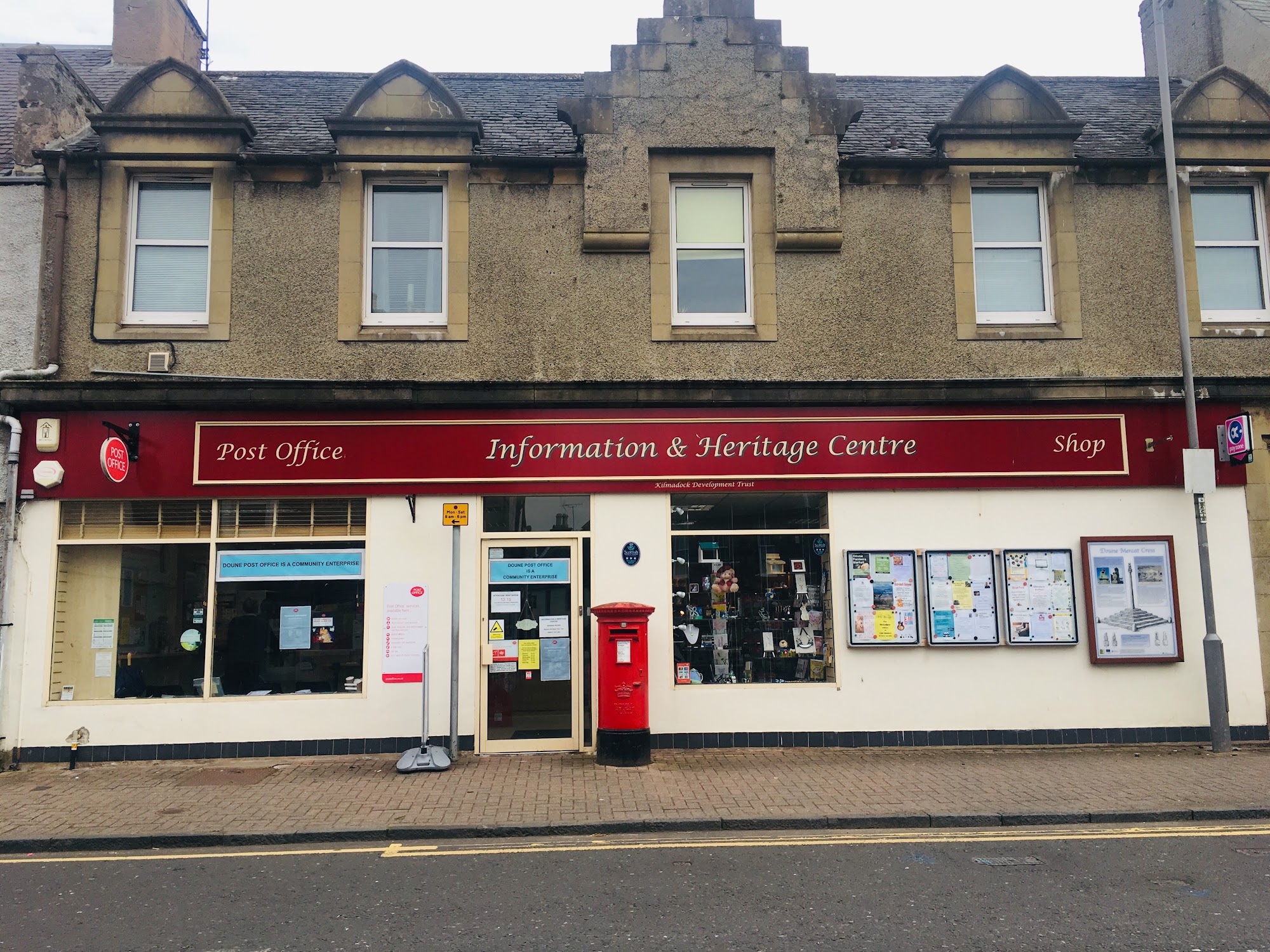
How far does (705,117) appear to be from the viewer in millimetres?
11609

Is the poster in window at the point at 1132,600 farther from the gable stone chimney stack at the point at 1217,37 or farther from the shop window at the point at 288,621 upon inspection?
the shop window at the point at 288,621

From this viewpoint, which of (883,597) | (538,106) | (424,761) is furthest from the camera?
(538,106)

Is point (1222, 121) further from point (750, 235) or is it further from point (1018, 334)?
point (750, 235)

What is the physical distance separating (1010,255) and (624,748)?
25.3ft

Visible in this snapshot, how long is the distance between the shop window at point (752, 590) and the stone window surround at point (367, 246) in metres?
3.52

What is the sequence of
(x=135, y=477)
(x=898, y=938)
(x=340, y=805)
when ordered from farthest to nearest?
(x=135, y=477)
(x=340, y=805)
(x=898, y=938)

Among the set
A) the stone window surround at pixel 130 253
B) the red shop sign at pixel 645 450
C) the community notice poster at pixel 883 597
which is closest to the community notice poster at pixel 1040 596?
the red shop sign at pixel 645 450

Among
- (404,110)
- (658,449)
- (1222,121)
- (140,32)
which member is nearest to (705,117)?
(404,110)

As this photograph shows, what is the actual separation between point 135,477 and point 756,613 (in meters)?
7.39

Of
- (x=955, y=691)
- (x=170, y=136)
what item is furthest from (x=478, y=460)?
(x=955, y=691)

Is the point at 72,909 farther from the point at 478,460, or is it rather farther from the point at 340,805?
the point at 478,460

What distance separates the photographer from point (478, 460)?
36.0 feet

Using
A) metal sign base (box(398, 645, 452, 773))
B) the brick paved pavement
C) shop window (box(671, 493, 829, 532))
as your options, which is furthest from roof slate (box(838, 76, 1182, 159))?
metal sign base (box(398, 645, 452, 773))

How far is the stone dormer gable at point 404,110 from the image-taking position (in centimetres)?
1127
